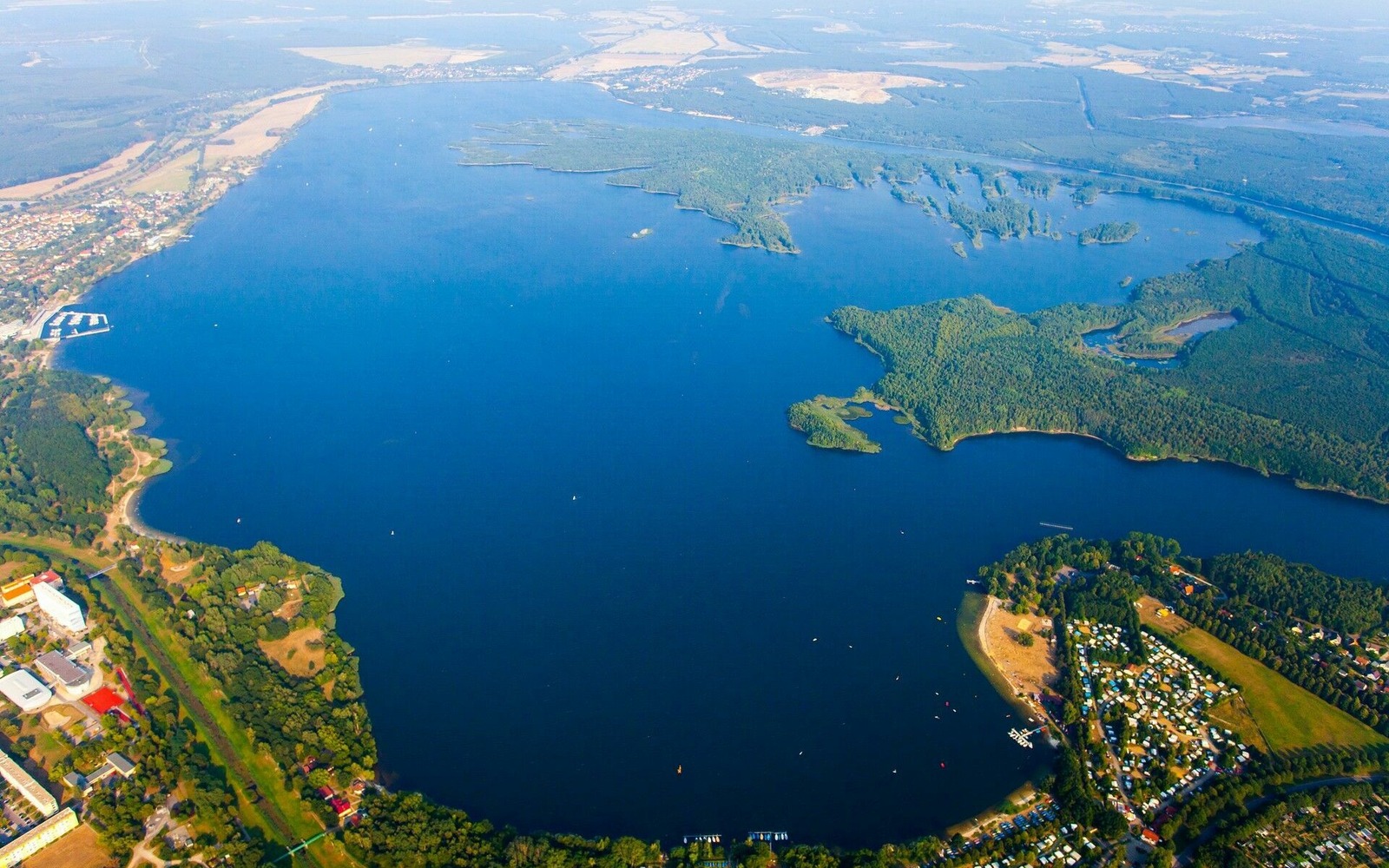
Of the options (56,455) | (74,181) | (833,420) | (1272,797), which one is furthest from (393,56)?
(1272,797)

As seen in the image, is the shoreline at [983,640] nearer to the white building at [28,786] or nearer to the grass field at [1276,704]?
the grass field at [1276,704]

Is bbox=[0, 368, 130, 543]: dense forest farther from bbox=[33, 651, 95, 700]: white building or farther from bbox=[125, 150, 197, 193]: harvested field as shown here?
bbox=[125, 150, 197, 193]: harvested field

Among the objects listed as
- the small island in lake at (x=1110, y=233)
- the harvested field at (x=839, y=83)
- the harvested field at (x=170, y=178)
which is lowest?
the harvested field at (x=170, y=178)

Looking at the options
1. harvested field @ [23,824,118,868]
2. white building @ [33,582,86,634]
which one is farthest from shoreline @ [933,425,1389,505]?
white building @ [33,582,86,634]

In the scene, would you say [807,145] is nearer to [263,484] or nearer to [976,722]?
[263,484]

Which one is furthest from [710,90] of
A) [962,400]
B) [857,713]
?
[857,713]

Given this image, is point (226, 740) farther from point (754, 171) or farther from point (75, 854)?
point (754, 171)

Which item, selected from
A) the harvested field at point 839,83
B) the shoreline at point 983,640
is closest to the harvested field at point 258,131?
the harvested field at point 839,83
